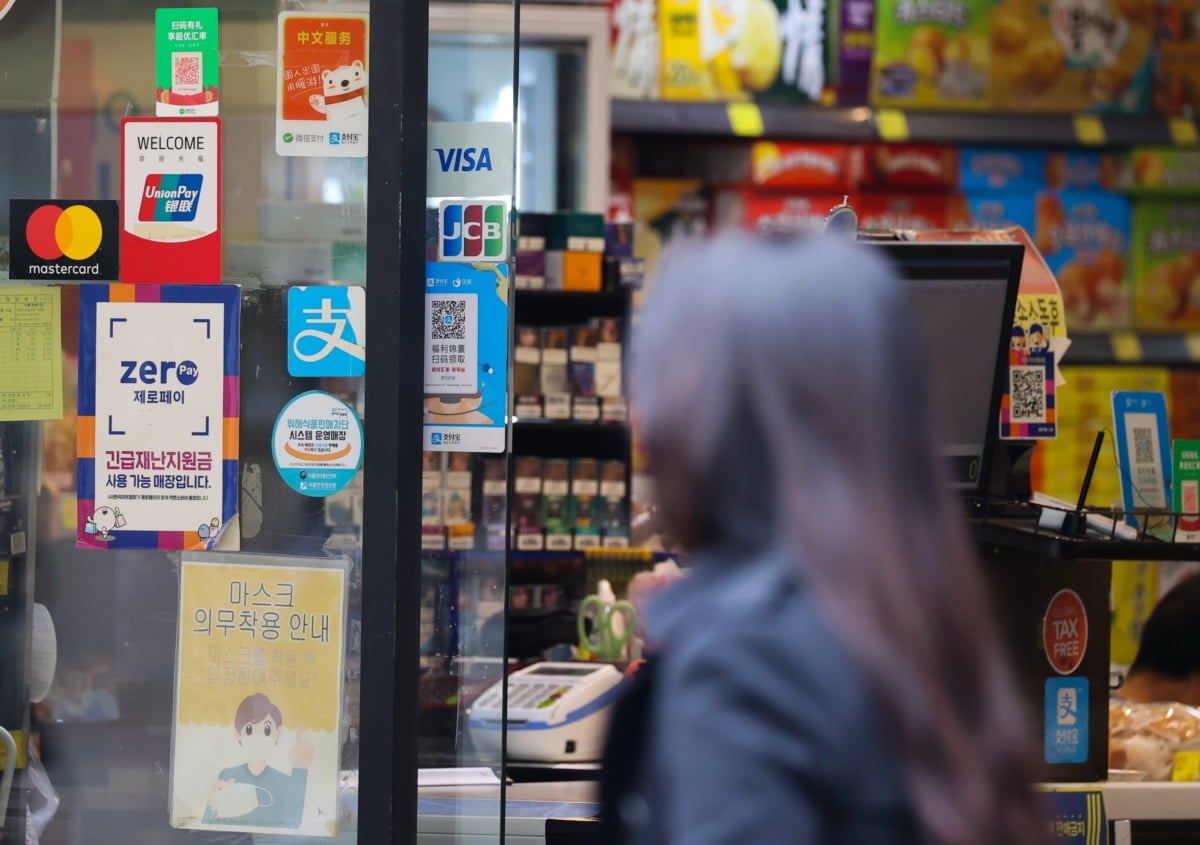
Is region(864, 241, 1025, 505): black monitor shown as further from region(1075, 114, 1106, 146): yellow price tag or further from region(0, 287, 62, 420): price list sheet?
region(1075, 114, 1106, 146): yellow price tag

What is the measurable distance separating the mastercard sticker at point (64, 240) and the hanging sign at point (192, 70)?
17 centimetres

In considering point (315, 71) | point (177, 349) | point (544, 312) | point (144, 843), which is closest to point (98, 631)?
point (144, 843)

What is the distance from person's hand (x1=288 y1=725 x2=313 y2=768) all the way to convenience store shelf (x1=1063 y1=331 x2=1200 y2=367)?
167 inches

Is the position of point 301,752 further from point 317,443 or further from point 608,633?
point 608,633

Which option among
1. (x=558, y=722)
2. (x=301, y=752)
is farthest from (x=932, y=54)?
(x=301, y=752)

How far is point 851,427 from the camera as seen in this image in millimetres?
804

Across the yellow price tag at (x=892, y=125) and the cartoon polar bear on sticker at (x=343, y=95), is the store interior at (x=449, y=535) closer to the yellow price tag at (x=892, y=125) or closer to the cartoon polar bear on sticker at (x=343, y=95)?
the cartoon polar bear on sticker at (x=343, y=95)

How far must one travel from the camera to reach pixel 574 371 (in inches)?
161

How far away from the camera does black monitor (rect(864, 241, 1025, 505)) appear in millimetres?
2039

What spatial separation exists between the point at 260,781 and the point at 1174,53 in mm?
5124

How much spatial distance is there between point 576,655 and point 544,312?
5.25 ft

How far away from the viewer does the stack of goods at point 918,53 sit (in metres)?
5.21

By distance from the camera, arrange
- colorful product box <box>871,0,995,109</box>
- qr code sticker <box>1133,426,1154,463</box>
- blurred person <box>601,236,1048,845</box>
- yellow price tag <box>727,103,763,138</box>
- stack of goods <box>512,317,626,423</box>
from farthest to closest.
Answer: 1. colorful product box <box>871,0,995,109</box>
2. yellow price tag <box>727,103,763,138</box>
3. stack of goods <box>512,317,626,423</box>
4. qr code sticker <box>1133,426,1154,463</box>
5. blurred person <box>601,236,1048,845</box>

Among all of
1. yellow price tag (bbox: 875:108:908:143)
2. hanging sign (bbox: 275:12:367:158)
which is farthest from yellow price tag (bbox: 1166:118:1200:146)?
hanging sign (bbox: 275:12:367:158)
